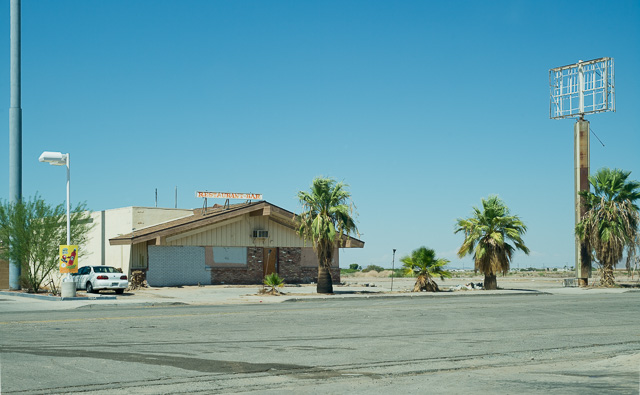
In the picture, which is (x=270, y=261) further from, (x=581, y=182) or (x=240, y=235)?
(x=581, y=182)

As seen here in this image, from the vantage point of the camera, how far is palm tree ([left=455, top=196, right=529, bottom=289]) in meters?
35.1

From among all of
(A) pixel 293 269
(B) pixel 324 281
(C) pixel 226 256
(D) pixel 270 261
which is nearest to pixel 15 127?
(C) pixel 226 256

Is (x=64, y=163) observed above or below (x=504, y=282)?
above

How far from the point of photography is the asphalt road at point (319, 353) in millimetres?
8719

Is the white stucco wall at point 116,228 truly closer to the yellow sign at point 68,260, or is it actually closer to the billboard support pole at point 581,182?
the yellow sign at point 68,260

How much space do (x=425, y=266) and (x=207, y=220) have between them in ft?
48.9

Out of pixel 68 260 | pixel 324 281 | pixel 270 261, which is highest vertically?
pixel 68 260

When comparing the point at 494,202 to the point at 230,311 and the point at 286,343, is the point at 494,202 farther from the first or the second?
the point at 286,343

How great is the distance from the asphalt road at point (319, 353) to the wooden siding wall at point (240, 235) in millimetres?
23008

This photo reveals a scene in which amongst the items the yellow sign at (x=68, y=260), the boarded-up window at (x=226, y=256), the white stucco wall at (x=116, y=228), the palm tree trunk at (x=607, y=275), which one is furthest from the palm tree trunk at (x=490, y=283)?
the yellow sign at (x=68, y=260)

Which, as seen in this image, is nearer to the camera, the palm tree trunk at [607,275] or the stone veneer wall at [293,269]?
the palm tree trunk at [607,275]

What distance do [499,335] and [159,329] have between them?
780cm

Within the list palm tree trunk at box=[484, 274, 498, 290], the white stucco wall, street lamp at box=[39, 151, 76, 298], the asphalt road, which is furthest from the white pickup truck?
palm tree trunk at box=[484, 274, 498, 290]

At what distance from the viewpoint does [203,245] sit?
4241cm
